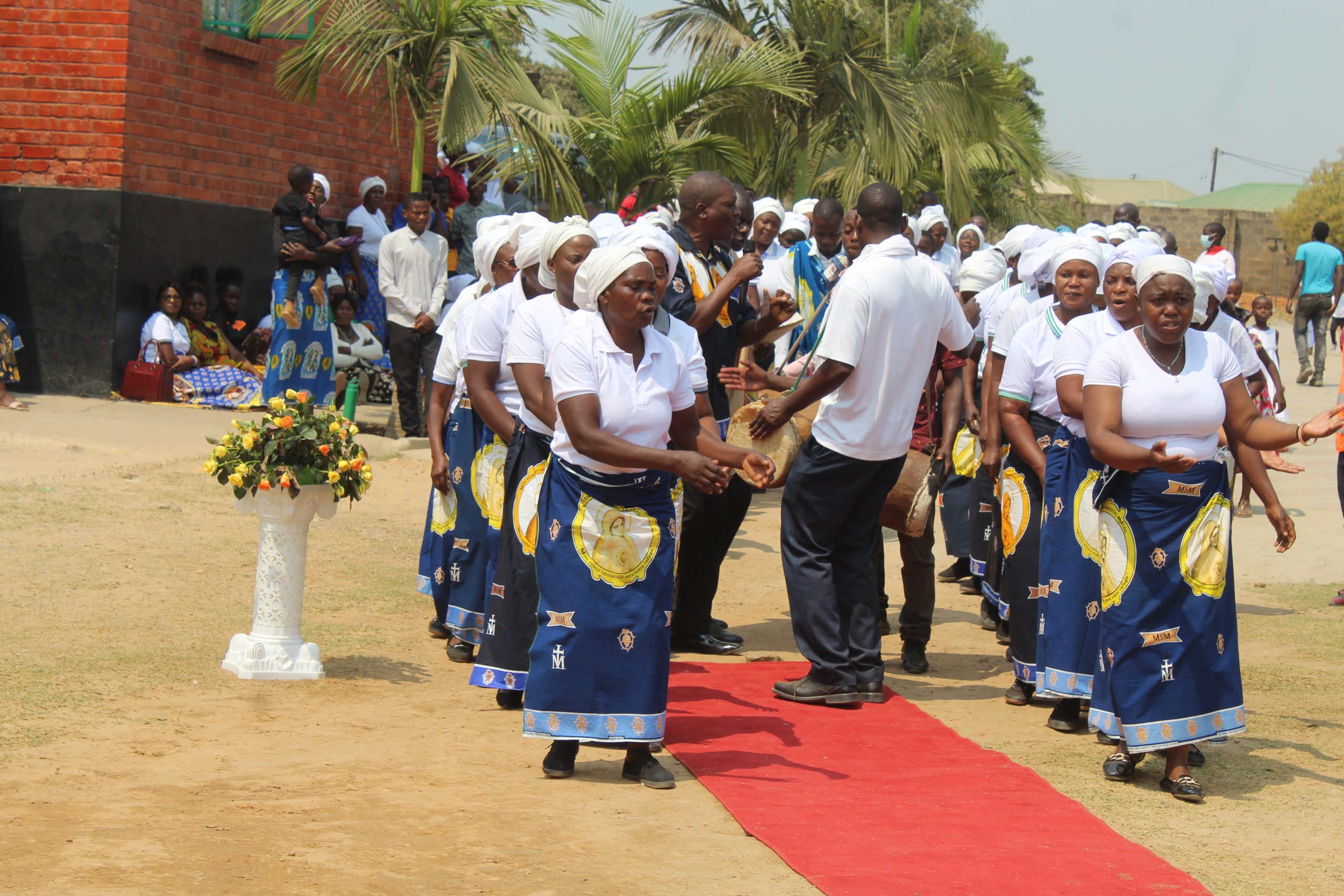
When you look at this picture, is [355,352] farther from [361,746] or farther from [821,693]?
[361,746]

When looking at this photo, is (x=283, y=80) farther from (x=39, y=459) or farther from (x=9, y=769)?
(x=9, y=769)

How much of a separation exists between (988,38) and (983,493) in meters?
22.9

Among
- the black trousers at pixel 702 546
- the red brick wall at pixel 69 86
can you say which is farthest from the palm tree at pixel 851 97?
the black trousers at pixel 702 546

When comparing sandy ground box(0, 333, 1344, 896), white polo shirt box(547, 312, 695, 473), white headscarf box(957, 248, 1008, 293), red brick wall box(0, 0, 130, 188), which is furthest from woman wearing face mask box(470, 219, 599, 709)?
red brick wall box(0, 0, 130, 188)

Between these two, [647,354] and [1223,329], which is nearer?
[647,354]

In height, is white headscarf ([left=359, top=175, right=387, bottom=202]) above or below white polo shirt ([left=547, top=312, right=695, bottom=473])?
above

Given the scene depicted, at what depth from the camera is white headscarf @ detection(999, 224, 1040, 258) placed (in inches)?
368

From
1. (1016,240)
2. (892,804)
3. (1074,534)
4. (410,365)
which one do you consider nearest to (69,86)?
(410,365)

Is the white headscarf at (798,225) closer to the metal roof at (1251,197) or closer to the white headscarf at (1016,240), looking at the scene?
the white headscarf at (1016,240)

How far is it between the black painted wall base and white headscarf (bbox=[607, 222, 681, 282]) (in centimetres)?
771

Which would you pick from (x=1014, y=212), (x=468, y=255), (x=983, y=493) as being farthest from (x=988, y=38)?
(x=983, y=493)

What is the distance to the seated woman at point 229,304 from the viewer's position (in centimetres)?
1406

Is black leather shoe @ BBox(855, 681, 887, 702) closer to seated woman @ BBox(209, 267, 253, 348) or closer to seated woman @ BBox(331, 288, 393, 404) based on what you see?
seated woman @ BBox(331, 288, 393, 404)

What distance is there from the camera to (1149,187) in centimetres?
6412
